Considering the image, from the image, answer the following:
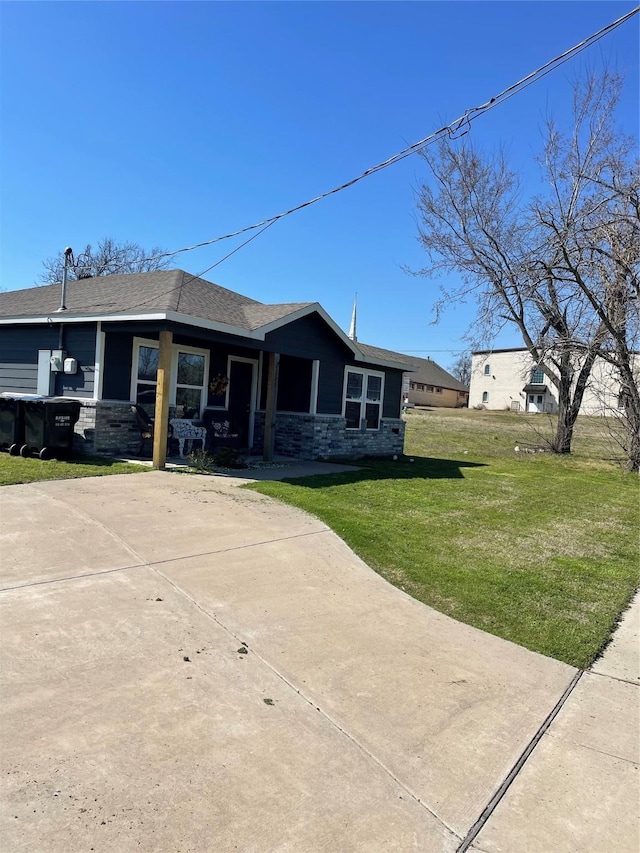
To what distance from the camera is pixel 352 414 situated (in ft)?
49.7

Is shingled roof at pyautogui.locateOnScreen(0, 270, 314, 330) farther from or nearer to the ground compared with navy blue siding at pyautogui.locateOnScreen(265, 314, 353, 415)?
farther from the ground

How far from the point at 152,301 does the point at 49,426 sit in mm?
2826

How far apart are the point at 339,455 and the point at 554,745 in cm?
1168

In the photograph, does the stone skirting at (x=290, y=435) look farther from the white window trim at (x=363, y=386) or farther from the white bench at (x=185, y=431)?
the white bench at (x=185, y=431)

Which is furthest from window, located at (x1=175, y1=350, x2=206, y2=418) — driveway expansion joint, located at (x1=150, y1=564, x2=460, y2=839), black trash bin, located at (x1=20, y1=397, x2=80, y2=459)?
driveway expansion joint, located at (x1=150, y1=564, x2=460, y2=839)

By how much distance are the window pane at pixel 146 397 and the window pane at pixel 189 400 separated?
0.64 metres

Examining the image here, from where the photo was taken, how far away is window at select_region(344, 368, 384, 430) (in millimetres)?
14930

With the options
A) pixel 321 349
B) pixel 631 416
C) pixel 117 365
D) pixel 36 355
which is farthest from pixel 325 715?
pixel 631 416

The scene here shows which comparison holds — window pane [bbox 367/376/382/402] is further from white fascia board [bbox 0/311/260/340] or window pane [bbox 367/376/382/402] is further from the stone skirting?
white fascia board [bbox 0/311/260/340]

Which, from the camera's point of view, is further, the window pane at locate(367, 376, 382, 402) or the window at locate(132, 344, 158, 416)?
the window pane at locate(367, 376, 382, 402)

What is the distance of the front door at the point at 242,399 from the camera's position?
13.5 m

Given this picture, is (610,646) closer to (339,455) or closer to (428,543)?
(428,543)

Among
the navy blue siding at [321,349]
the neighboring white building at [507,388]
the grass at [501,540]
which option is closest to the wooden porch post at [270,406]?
the navy blue siding at [321,349]

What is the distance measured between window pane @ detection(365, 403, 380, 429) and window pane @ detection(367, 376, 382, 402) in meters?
0.19
